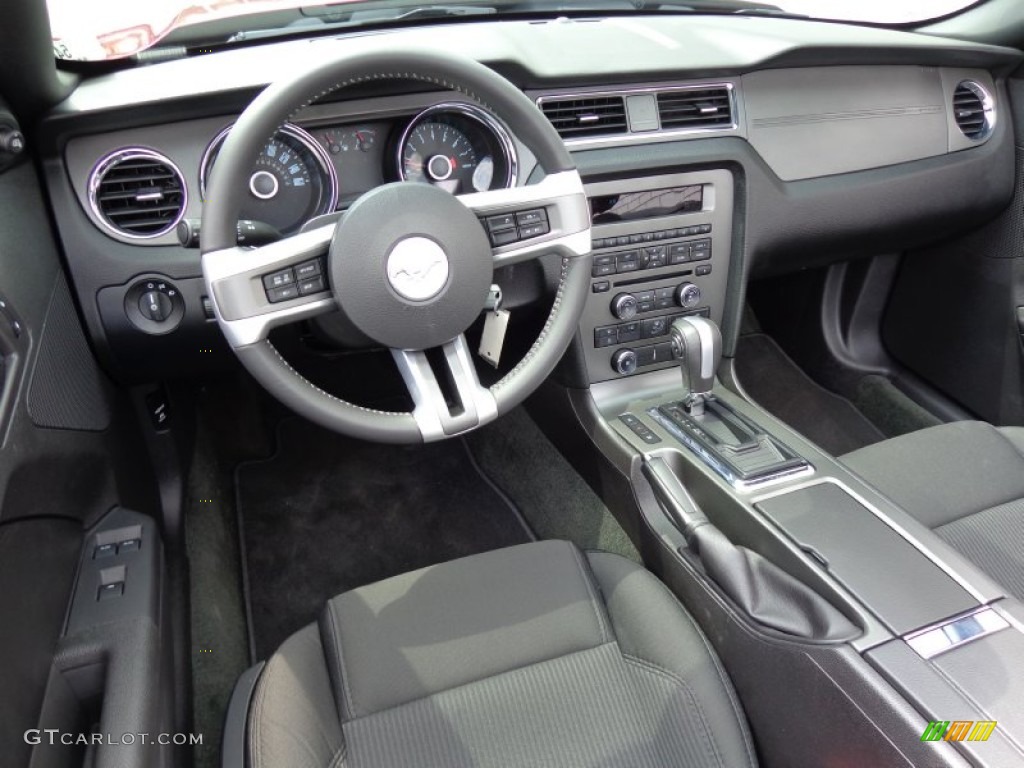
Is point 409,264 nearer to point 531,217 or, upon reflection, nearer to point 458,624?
point 531,217

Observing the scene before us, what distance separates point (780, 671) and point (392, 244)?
2.48 feet

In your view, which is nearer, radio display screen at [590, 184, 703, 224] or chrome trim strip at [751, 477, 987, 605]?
chrome trim strip at [751, 477, 987, 605]

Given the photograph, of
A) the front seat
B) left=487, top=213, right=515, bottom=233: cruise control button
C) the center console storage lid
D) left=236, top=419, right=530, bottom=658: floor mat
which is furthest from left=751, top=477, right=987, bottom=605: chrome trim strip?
left=236, top=419, right=530, bottom=658: floor mat

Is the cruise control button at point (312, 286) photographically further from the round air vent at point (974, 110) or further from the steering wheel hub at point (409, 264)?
the round air vent at point (974, 110)

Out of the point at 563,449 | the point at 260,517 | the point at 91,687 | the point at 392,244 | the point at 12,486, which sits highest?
the point at 392,244

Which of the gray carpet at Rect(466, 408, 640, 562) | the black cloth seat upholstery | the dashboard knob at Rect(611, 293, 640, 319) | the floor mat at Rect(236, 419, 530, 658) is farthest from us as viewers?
the floor mat at Rect(236, 419, 530, 658)

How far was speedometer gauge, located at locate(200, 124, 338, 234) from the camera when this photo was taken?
131cm

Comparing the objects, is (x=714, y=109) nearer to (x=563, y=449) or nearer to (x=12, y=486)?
(x=563, y=449)

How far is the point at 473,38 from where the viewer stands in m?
1.48

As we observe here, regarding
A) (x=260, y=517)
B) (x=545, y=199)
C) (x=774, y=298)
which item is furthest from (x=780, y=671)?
(x=774, y=298)

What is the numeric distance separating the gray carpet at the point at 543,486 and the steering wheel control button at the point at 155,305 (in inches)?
36.5

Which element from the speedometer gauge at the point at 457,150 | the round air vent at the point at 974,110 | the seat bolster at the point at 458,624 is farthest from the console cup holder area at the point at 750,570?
the round air vent at the point at 974,110

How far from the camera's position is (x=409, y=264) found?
3.34 ft

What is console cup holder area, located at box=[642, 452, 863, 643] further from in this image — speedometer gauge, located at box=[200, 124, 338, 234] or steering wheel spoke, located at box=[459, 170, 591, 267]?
speedometer gauge, located at box=[200, 124, 338, 234]
